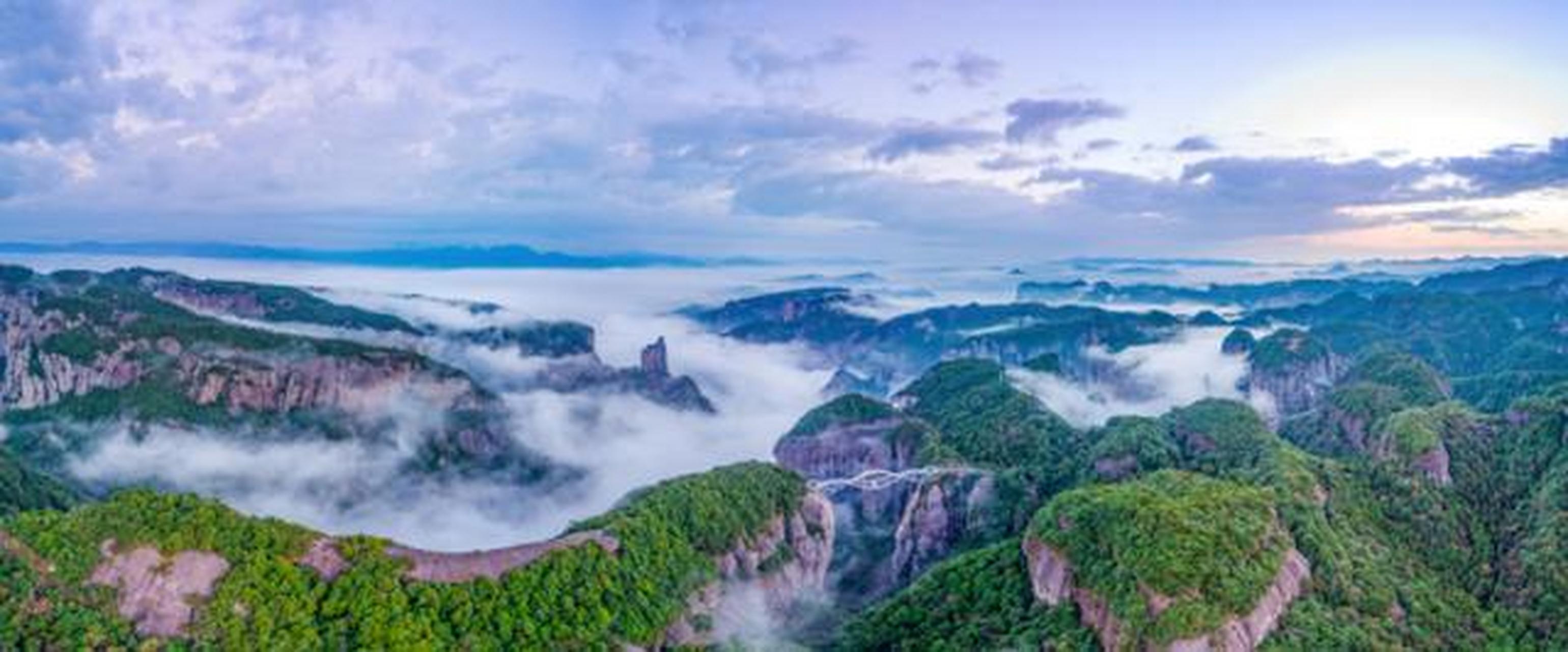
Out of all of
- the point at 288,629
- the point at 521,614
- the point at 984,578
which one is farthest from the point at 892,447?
the point at 288,629

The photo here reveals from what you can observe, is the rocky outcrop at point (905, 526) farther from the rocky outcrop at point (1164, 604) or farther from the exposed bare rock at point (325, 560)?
the exposed bare rock at point (325, 560)

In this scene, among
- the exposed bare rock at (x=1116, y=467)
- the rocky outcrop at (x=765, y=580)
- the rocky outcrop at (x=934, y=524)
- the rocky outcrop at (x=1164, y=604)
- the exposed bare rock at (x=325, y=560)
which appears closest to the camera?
the rocky outcrop at (x=1164, y=604)

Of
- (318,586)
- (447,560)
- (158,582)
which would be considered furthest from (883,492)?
(158,582)

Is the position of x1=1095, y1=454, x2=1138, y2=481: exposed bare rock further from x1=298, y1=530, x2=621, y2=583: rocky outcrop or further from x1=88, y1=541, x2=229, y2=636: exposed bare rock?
x1=88, y1=541, x2=229, y2=636: exposed bare rock

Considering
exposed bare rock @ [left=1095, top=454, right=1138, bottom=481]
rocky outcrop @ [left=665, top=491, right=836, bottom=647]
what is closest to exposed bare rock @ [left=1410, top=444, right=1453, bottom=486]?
exposed bare rock @ [left=1095, top=454, right=1138, bottom=481]

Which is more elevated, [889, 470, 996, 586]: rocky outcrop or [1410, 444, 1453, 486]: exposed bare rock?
[1410, 444, 1453, 486]: exposed bare rock

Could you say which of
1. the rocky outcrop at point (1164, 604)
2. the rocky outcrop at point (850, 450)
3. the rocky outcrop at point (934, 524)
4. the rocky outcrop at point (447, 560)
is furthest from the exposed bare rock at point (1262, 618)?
the rocky outcrop at point (850, 450)

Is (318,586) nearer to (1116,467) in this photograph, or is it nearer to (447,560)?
(447,560)

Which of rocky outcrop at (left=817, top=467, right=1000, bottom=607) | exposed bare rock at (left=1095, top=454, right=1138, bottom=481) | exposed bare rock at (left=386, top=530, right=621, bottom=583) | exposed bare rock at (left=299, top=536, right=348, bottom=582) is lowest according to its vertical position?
rocky outcrop at (left=817, top=467, right=1000, bottom=607)
